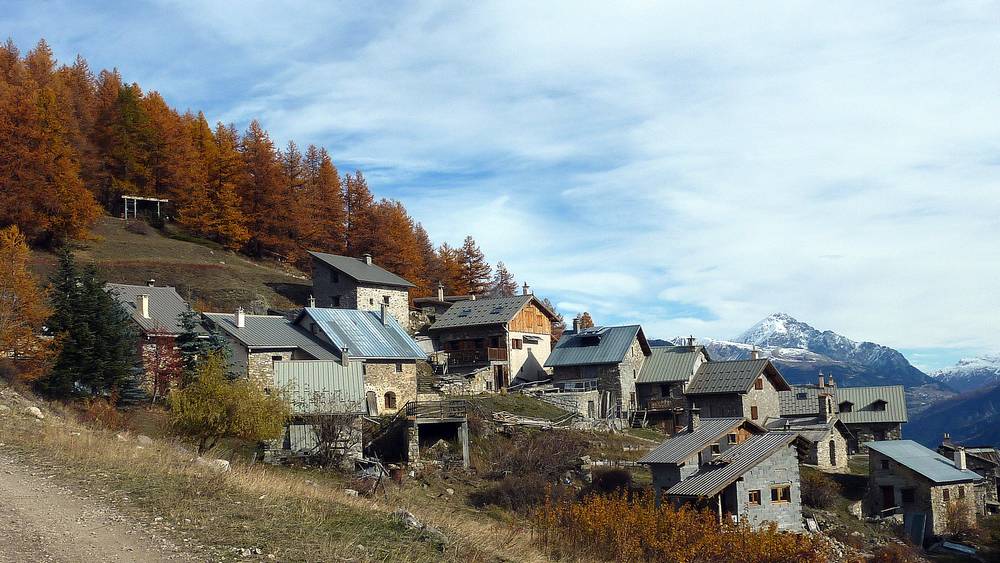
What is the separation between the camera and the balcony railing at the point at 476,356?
6359 centimetres

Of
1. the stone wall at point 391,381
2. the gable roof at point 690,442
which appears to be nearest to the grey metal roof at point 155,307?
the stone wall at point 391,381

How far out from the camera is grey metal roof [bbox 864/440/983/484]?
53.2 m

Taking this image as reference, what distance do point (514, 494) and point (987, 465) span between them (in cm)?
4170

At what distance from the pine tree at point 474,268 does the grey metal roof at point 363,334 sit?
37.4 m

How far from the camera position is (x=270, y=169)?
85.0 metres

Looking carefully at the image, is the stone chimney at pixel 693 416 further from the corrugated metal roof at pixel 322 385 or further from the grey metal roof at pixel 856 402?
the corrugated metal roof at pixel 322 385

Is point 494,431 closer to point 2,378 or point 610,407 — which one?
point 610,407

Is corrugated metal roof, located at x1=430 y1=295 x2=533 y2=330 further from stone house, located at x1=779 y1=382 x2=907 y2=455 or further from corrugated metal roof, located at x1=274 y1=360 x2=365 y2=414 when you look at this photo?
stone house, located at x1=779 y1=382 x2=907 y2=455

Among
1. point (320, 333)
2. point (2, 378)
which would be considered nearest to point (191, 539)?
point (2, 378)

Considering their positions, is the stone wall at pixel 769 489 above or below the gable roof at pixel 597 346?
below

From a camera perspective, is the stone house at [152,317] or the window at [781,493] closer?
the window at [781,493]

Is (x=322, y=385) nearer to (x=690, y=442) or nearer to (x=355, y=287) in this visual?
(x=690, y=442)

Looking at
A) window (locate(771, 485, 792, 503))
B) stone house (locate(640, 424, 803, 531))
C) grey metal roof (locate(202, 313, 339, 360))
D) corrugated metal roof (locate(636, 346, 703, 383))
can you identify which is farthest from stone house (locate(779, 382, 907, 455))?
grey metal roof (locate(202, 313, 339, 360))

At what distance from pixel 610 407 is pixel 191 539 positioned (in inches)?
1894
